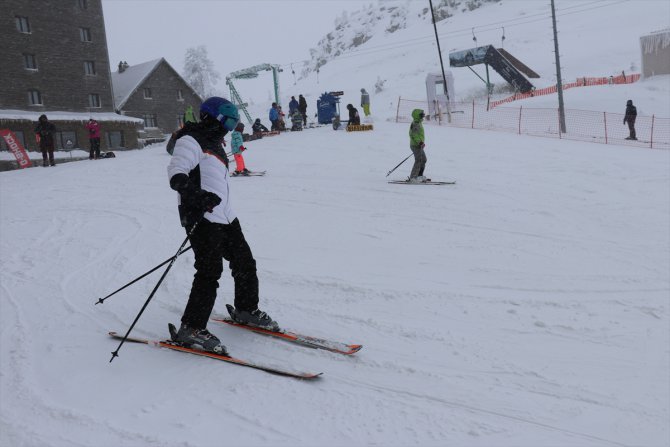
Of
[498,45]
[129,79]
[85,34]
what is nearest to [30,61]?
[85,34]

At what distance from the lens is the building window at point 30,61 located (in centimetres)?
2978

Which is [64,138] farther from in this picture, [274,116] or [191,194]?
[191,194]

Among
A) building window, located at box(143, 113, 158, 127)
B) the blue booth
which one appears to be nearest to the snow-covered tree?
building window, located at box(143, 113, 158, 127)

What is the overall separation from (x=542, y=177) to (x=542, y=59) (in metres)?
35.7

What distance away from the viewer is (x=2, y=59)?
2850 centimetres

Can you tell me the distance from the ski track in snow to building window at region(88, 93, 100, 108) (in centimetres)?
2598

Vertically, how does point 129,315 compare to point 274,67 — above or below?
below

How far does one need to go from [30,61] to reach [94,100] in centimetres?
432

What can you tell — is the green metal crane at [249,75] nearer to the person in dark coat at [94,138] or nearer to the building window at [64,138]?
the building window at [64,138]

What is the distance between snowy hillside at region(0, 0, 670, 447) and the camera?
290 cm

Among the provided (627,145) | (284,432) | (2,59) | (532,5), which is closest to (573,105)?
(627,145)

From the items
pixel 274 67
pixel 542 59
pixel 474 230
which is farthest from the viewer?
pixel 542 59

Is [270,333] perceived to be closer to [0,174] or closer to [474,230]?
[474,230]

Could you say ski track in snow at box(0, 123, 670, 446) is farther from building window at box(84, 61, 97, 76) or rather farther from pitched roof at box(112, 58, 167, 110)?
pitched roof at box(112, 58, 167, 110)
